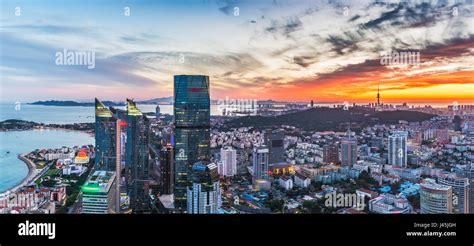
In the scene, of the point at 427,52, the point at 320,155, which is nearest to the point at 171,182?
the point at 320,155

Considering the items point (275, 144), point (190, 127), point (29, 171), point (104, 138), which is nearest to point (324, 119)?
point (275, 144)

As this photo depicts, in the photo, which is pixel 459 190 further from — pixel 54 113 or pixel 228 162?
pixel 54 113

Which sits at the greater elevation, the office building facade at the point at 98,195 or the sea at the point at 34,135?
the sea at the point at 34,135

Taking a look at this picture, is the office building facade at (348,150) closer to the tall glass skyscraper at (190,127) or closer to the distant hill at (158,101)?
the tall glass skyscraper at (190,127)

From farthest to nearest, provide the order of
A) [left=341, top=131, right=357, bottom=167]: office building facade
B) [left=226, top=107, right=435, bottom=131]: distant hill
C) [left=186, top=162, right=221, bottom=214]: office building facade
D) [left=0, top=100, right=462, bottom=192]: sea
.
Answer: [left=341, top=131, right=357, bottom=167]: office building facade → [left=226, top=107, right=435, bottom=131]: distant hill → [left=0, top=100, right=462, bottom=192]: sea → [left=186, top=162, right=221, bottom=214]: office building facade

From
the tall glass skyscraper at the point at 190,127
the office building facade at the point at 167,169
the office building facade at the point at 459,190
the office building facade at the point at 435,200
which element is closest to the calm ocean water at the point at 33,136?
the tall glass skyscraper at the point at 190,127

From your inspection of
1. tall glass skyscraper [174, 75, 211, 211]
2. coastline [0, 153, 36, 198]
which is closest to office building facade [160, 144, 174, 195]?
tall glass skyscraper [174, 75, 211, 211]

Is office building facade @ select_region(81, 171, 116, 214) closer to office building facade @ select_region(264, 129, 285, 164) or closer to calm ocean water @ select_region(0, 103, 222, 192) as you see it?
calm ocean water @ select_region(0, 103, 222, 192)
